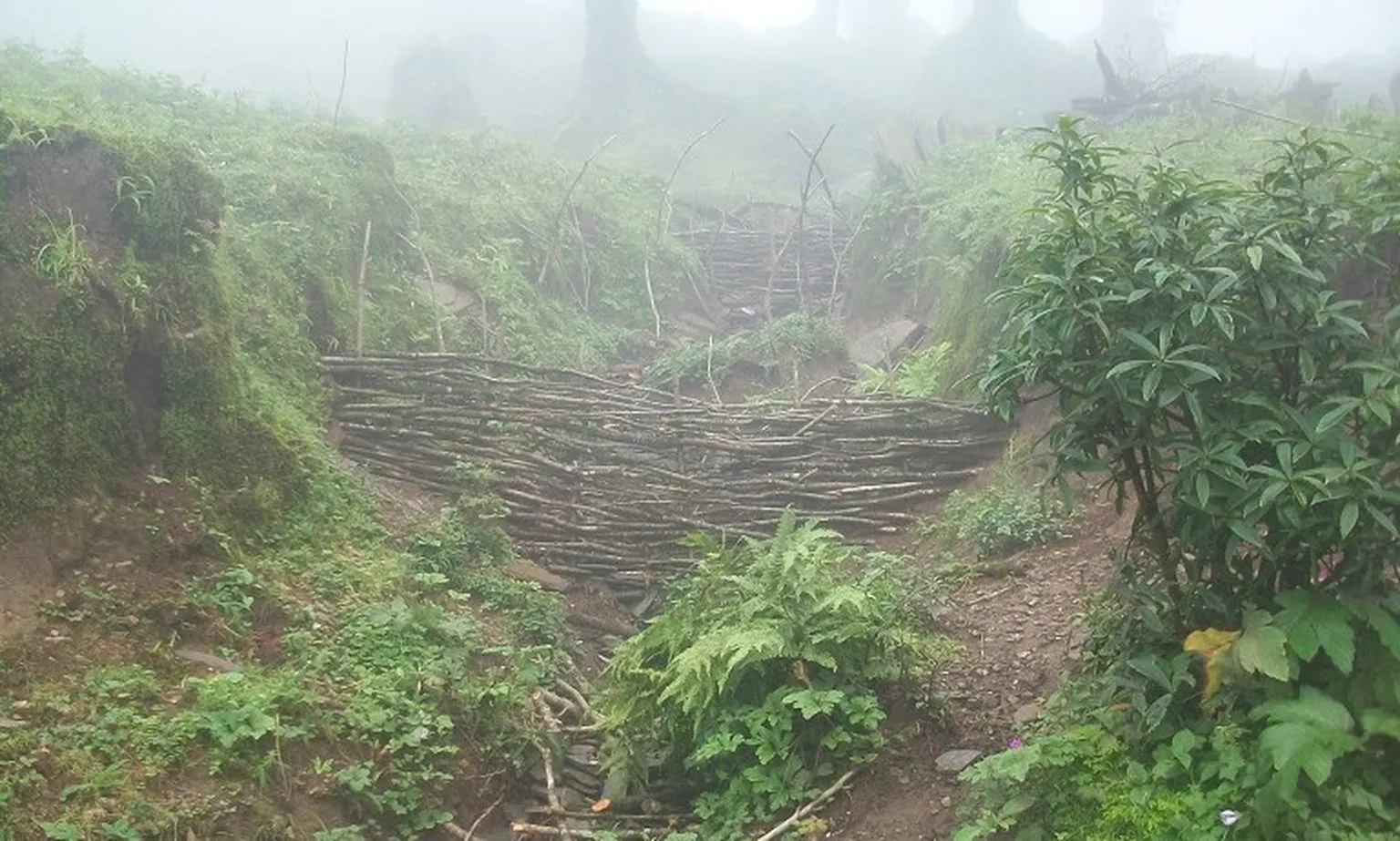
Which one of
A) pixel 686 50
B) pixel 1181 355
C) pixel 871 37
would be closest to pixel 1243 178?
pixel 1181 355

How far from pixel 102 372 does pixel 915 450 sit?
5.00 meters

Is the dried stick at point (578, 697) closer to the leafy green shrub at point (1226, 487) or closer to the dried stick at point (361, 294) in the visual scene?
the leafy green shrub at point (1226, 487)

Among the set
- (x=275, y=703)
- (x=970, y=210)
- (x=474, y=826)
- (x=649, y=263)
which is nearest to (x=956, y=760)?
(x=474, y=826)

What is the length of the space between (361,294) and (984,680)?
18.9 feet

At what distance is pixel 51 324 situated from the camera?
4.46 metres

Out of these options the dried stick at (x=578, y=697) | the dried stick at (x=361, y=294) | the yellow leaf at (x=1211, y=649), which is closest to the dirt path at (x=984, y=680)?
the yellow leaf at (x=1211, y=649)

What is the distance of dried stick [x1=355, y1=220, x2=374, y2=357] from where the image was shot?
7535mm

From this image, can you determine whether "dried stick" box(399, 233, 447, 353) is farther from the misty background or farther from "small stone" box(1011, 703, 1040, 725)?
the misty background

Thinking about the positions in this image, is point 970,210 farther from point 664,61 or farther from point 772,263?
point 664,61

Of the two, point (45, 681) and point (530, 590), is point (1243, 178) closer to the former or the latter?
point (530, 590)

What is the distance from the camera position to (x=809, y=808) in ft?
12.2

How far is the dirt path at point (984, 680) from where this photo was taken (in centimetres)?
365

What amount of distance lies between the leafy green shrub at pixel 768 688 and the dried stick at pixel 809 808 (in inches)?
1.9

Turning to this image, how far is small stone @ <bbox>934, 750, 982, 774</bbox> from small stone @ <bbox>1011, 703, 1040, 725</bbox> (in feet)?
0.69
